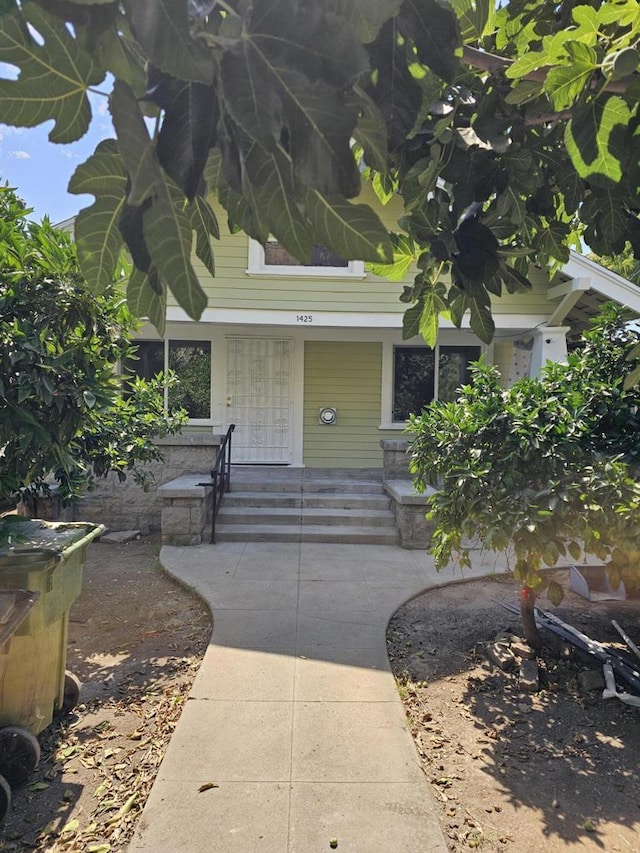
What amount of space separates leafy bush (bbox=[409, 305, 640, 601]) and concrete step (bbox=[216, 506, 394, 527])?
344 cm

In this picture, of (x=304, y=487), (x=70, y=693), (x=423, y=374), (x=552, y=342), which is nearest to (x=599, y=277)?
(x=552, y=342)

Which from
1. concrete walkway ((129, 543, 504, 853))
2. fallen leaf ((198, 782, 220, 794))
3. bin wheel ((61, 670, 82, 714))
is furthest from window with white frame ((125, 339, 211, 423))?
fallen leaf ((198, 782, 220, 794))

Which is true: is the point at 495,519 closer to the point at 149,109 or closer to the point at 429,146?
the point at 429,146

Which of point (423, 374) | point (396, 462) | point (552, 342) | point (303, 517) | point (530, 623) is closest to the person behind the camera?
point (530, 623)

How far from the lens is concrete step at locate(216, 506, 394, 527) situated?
7.42m

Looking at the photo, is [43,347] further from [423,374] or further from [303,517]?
[423,374]

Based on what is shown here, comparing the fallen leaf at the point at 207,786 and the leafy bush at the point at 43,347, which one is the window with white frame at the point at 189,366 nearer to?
the leafy bush at the point at 43,347

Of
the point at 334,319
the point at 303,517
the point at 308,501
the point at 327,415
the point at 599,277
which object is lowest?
the point at 303,517

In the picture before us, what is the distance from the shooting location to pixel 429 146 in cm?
168

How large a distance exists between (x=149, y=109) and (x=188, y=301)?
35 cm

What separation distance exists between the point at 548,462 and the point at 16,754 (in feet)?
11.0

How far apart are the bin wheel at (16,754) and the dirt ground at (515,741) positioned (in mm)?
2001

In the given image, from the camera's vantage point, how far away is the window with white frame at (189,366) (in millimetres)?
10094

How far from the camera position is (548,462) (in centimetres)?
336
